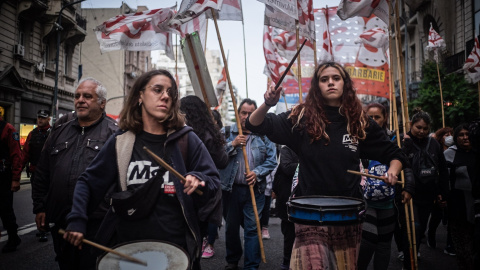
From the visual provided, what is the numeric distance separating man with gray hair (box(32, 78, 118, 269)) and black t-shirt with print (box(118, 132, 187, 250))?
35.5 inches

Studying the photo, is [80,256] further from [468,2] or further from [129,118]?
[468,2]

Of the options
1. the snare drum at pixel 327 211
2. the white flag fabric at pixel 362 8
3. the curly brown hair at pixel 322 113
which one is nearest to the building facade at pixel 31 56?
the white flag fabric at pixel 362 8

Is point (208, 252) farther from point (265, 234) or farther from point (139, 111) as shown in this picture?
point (139, 111)

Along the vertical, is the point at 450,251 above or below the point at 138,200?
below

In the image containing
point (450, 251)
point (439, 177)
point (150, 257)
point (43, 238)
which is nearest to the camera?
point (150, 257)

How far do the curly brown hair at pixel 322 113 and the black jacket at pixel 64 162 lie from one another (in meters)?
1.74


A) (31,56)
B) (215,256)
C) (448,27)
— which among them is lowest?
(215,256)

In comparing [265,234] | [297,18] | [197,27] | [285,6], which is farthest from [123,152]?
[265,234]

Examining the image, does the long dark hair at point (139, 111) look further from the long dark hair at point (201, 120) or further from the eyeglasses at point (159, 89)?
the long dark hair at point (201, 120)

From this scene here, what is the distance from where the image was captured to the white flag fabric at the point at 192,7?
4.40 metres

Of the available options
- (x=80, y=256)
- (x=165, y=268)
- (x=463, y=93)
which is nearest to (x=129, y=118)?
(x=165, y=268)

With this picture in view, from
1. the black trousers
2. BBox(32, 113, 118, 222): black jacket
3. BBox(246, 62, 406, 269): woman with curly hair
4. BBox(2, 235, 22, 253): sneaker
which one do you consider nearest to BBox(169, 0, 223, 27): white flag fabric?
BBox(32, 113, 118, 222): black jacket

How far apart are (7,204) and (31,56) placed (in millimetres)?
18902

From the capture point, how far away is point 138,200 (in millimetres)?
2342
